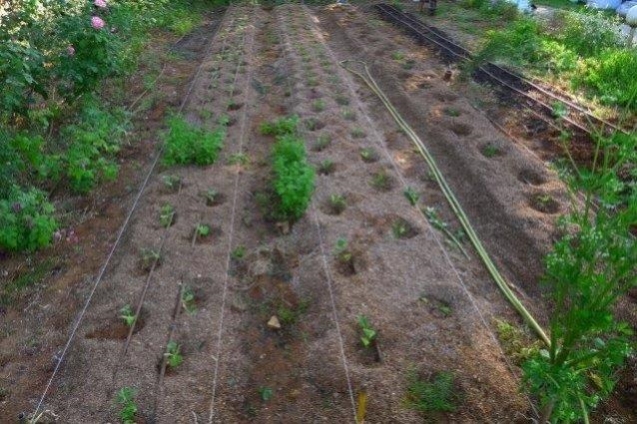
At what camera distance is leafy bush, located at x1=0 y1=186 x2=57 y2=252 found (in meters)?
5.12

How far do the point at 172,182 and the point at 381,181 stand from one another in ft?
8.75

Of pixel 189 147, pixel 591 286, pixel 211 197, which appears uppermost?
pixel 591 286

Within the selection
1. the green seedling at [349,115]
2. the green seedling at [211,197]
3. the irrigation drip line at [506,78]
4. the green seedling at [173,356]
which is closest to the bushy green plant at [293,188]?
the green seedling at [211,197]

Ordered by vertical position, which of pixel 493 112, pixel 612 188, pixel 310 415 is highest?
pixel 612 188

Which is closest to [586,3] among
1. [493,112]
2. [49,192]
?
[493,112]

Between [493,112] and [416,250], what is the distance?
14.1ft

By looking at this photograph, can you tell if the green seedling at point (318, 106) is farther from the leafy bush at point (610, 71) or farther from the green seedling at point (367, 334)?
the green seedling at point (367, 334)

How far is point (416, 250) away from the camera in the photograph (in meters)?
5.27

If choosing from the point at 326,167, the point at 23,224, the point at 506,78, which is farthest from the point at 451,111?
the point at 23,224

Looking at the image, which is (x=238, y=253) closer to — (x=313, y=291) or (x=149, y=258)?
(x=149, y=258)

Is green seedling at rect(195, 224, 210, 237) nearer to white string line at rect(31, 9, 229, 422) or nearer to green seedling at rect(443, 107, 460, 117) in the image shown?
white string line at rect(31, 9, 229, 422)

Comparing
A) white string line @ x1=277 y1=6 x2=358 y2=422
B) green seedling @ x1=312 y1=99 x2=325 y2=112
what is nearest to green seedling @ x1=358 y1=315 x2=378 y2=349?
white string line @ x1=277 y1=6 x2=358 y2=422

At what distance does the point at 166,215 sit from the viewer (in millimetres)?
5871

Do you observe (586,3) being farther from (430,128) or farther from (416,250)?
(416,250)
